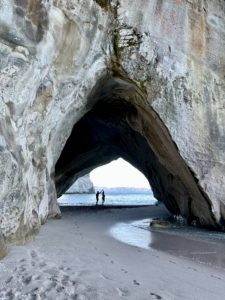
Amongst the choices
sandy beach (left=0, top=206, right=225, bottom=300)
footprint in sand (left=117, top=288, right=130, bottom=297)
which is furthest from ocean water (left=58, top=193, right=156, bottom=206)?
footprint in sand (left=117, top=288, right=130, bottom=297)

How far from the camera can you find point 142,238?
32.2 feet

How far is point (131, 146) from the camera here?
64.5 ft

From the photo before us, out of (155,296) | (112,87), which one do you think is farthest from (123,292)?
(112,87)

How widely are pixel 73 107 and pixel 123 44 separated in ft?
8.26

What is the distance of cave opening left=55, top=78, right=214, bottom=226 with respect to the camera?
12.3m

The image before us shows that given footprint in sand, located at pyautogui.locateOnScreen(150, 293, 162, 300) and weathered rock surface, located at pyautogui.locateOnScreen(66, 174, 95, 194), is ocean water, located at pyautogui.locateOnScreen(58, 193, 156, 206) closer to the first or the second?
footprint in sand, located at pyautogui.locateOnScreen(150, 293, 162, 300)

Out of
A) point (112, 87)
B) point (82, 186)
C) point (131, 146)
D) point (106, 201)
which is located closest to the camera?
point (112, 87)

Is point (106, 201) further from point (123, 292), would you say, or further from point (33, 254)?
point (123, 292)

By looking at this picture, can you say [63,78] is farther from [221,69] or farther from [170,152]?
[221,69]

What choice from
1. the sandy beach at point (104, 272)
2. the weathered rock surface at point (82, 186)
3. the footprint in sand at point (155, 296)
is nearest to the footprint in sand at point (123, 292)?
the sandy beach at point (104, 272)

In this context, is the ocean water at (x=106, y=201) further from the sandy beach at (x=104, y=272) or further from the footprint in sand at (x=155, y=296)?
the footprint in sand at (x=155, y=296)

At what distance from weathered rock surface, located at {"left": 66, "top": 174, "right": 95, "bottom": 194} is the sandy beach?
92.5 meters

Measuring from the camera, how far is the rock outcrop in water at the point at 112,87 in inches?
280

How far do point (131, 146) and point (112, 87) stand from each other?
293 inches
